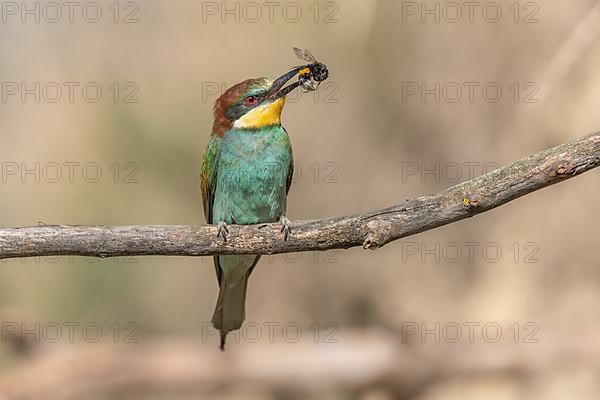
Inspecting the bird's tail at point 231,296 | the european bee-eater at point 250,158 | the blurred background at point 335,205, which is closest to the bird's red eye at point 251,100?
the european bee-eater at point 250,158

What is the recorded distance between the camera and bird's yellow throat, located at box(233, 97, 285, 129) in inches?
143

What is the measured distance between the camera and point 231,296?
3.82m

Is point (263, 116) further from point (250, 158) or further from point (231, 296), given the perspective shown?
point (231, 296)

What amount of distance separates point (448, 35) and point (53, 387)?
279 cm

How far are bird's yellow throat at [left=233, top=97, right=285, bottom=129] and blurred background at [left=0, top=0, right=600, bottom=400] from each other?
142 cm

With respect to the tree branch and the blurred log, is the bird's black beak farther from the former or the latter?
the blurred log

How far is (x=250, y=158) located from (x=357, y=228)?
111 centimetres

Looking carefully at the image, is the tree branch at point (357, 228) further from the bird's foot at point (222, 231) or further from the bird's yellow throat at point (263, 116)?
the bird's yellow throat at point (263, 116)

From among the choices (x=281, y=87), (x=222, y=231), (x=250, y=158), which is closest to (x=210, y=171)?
(x=250, y=158)

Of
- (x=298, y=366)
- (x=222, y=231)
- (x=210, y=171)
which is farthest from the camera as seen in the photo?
(x=298, y=366)

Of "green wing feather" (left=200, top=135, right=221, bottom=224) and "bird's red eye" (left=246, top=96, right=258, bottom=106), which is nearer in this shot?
"bird's red eye" (left=246, top=96, right=258, bottom=106)

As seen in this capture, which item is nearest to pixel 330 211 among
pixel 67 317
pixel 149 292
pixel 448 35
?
pixel 448 35

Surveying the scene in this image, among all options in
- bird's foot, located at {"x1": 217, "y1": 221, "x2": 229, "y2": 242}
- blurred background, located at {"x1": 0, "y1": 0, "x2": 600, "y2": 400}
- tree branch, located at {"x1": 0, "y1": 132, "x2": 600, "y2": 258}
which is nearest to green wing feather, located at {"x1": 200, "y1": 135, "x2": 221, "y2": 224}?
bird's foot, located at {"x1": 217, "y1": 221, "x2": 229, "y2": 242}

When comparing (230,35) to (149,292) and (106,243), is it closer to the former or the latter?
(149,292)
